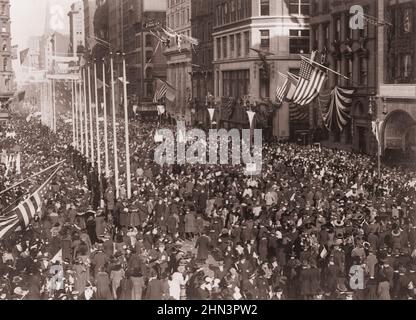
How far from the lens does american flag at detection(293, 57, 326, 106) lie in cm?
3625

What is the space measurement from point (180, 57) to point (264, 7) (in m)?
7.64

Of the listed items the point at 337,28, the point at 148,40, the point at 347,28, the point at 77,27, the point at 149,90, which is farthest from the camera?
the point at 77,27

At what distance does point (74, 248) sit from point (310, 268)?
23.4 ft

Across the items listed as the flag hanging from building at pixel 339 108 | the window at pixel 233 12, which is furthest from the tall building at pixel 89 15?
the flag hanging from building at pixel 339 108

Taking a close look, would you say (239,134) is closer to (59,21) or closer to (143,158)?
(143,158)

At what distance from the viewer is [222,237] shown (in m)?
20.1

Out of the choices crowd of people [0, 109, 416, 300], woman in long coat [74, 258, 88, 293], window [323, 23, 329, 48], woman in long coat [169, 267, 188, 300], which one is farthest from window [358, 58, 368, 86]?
woman in long coat [74, 258, 88, 293]

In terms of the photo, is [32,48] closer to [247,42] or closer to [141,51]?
[141,51]

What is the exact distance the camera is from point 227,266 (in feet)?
61.1

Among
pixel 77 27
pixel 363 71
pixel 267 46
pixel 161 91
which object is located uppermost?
pixel 77 27

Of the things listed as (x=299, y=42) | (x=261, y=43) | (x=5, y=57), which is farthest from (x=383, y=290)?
(x=5, y=57)

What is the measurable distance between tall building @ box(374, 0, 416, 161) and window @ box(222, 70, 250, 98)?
13.6 meters

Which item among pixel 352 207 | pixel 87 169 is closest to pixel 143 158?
pixel 87 169

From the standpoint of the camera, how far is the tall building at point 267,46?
50531mm
